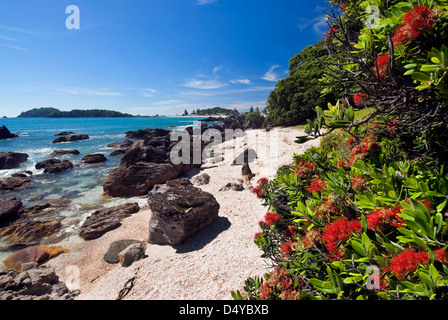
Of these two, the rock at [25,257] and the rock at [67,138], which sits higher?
the rock at [67,138]

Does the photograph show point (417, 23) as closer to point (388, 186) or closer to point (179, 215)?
point (388, 186)

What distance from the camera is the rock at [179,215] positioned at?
616cm

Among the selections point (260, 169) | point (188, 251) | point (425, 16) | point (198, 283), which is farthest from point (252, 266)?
point (260, 169)

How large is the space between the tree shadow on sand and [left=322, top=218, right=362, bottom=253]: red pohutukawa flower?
5.00m

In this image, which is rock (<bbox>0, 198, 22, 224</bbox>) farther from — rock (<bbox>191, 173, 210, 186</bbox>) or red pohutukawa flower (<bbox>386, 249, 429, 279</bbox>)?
red pohutukawa flower (<bbox>386, 249, 429, 279</bbox>)

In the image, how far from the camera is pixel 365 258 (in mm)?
1328

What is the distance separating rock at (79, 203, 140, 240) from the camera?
8.23m

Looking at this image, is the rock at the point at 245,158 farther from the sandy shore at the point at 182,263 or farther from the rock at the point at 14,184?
the rock at the point at 14,184

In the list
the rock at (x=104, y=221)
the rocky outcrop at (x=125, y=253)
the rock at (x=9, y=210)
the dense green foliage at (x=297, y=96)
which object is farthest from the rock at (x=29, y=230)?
the dense green foliage at (x=297, y=96)

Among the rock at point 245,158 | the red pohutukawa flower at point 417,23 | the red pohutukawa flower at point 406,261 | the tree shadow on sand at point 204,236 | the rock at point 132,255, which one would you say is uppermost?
the red pohutukawa flower at point 417,23

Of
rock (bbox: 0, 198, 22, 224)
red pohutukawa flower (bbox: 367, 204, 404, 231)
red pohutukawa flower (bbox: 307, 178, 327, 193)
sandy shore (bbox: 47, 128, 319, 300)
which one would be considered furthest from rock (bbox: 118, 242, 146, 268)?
rock (bbox: 0, 198, 22, 224)

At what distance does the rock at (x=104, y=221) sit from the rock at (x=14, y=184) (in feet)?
39.2

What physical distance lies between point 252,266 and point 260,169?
8.75 m
